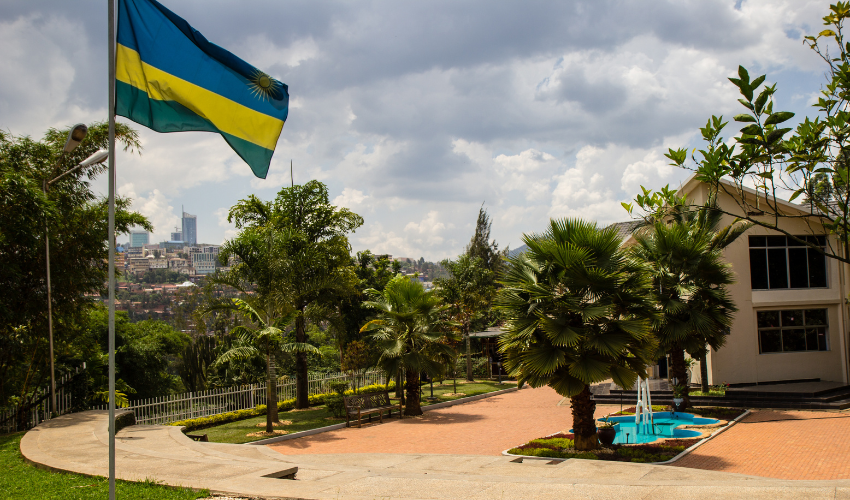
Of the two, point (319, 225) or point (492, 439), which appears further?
point (319, 225)

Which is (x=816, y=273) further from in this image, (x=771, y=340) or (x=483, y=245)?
(x=483, y=245)

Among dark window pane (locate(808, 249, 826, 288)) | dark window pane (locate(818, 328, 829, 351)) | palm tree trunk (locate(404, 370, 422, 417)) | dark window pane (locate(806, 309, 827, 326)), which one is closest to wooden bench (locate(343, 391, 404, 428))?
palm tree trunk (locate(404, 370, 422, 417))

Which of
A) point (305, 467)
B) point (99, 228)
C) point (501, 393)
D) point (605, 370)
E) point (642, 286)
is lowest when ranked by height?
point (501, 393)

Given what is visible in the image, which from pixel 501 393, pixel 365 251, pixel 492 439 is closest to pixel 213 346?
pixel 365 251

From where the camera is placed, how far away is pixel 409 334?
64.7 ft

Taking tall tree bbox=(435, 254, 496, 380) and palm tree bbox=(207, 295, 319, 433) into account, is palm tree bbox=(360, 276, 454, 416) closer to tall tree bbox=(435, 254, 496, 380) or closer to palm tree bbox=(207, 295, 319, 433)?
palm tree bbox=(207, 295, 319, 433)

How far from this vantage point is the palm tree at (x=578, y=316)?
11516 mm

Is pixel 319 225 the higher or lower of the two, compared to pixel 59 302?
higher

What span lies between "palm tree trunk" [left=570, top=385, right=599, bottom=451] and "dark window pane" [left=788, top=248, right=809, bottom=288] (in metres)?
16.0

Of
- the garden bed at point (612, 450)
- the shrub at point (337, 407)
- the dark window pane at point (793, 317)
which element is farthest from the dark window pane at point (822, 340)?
the shrub at point (337, 407)

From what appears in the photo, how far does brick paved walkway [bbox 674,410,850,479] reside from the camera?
35.7 feet

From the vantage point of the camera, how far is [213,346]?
28094 millimetres

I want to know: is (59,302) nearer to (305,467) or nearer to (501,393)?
(305,467)

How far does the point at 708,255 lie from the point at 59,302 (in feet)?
62.7
